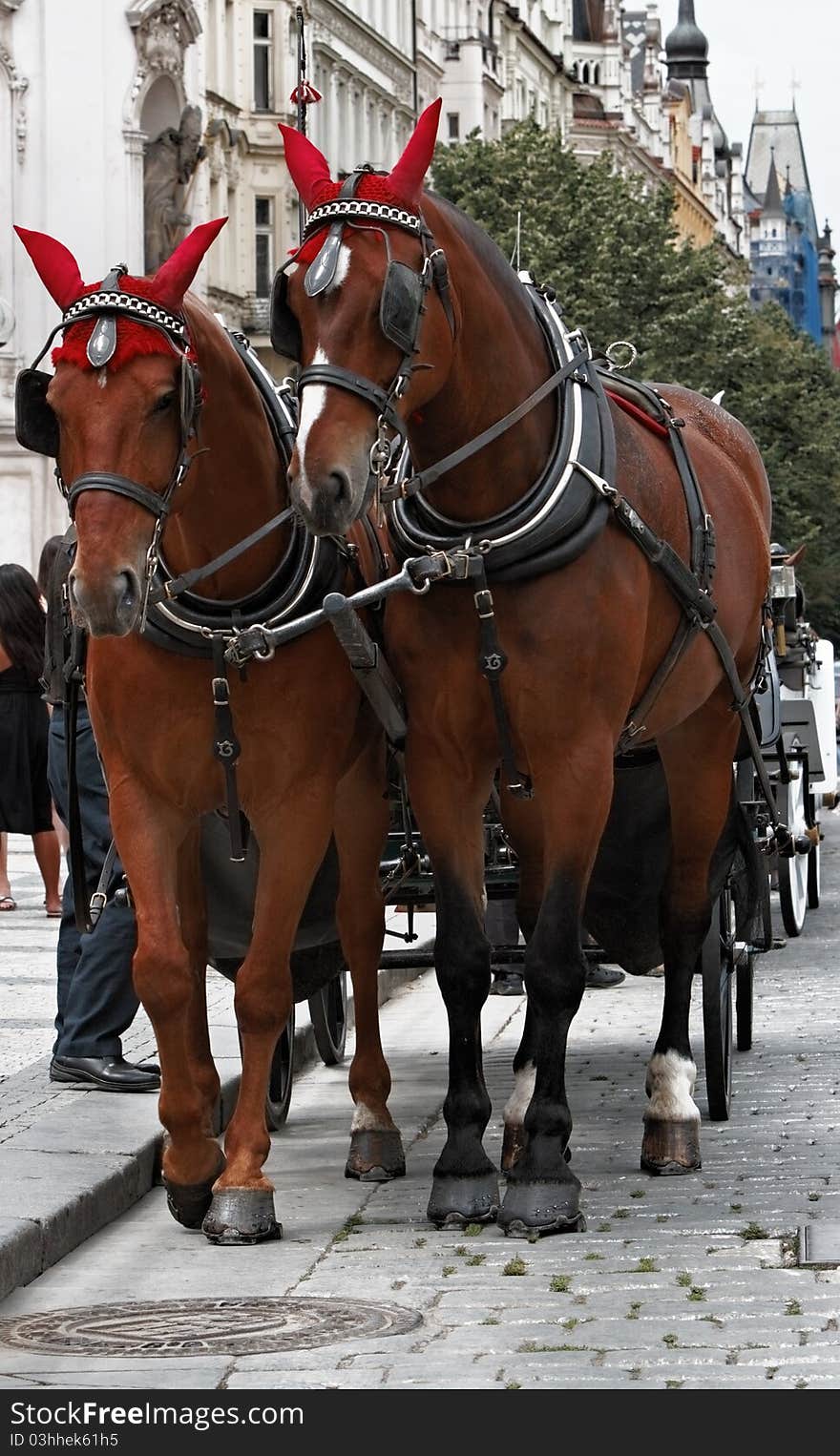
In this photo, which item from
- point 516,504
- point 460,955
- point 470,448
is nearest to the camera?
point 470,448

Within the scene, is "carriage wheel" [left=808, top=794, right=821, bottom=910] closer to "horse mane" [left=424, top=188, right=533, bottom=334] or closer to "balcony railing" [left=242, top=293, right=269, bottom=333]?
"horse mane" [left=424, top=188, right=533, bottom=334]

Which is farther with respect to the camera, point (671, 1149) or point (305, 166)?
point (671, 1149)

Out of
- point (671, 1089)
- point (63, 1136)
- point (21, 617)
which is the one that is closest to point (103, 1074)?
point (63, 1136)

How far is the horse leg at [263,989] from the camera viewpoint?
6.73 metres

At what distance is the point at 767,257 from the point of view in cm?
16288

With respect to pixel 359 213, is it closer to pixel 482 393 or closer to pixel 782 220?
pixel 482 393

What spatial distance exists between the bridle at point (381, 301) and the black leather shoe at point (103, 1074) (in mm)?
2947

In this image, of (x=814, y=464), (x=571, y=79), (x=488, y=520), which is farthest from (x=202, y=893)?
(x=571, y=79)

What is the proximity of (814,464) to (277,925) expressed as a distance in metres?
51.6

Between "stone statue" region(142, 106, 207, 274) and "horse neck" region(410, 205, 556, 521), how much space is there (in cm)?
3242

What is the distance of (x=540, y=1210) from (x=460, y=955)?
66 centimetres

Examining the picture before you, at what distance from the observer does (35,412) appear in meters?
6.34

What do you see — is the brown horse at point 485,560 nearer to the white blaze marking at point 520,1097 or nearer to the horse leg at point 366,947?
the white blaze marking at point 520,1097

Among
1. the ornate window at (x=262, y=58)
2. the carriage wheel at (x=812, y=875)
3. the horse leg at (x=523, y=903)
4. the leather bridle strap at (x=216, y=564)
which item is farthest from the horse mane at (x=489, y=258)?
the ornate window at (x=262, y=58)
